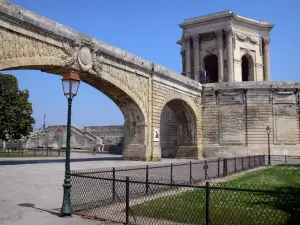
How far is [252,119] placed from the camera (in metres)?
31.6

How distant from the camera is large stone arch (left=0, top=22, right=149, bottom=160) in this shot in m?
15.3

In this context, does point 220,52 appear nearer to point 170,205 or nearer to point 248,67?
point 248,67

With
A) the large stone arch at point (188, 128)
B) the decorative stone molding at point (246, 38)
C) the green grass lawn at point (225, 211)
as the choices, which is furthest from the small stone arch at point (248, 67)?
the green grass lawn at point (225, 211)

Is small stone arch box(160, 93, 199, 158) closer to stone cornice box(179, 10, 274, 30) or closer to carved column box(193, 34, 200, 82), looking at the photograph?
carved column box(193, 34, 200, 82)

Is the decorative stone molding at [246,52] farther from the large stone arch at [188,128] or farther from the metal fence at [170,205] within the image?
the metal fence at [170,205]

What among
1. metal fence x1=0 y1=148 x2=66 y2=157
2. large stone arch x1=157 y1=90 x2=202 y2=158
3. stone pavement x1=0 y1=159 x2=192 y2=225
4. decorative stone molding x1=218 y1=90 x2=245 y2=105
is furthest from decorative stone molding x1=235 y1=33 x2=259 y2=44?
stone pavement x1=0 y1=159 x2=192 y2=225

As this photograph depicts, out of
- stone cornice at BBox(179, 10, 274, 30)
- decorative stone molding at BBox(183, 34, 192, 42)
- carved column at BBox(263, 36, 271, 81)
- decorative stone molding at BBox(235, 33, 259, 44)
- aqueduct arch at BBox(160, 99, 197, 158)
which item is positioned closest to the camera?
aqueduct arch at BBox(160, 99, 197, 158)

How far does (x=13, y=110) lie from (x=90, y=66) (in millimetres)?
18195

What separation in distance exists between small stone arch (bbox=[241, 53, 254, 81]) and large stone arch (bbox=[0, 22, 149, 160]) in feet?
73.8

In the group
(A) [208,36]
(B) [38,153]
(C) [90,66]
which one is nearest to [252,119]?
(A) [208,36]

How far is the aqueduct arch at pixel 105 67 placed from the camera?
15375 mm

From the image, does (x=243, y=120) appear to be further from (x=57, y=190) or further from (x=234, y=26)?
(x=57, y=190)

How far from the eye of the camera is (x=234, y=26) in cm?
4031

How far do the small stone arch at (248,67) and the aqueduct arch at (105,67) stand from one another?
1411 centimetres
